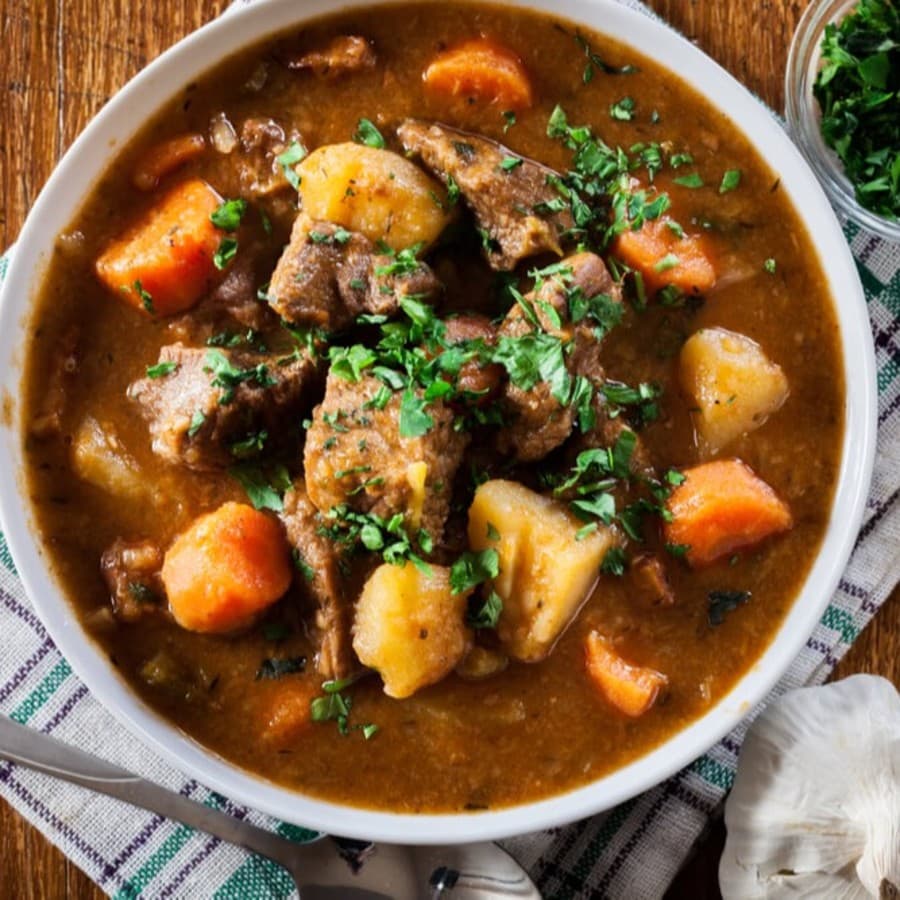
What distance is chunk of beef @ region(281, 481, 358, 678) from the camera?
3.75 metres

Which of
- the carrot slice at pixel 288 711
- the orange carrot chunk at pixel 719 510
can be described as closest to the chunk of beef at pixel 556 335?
the orange carrot chunk at pixel 719 510

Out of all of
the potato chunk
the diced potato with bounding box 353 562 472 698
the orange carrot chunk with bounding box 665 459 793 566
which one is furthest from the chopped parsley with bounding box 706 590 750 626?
the diced potato with bounding box 353 562 472 698

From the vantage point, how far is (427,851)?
4188 millimetres

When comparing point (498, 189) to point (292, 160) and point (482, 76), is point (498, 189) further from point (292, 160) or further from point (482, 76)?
point (292, 160)

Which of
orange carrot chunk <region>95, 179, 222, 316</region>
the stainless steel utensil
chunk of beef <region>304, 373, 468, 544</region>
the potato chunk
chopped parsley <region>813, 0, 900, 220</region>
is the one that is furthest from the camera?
chopped parsley <region>813, 0, 900, 220</region>

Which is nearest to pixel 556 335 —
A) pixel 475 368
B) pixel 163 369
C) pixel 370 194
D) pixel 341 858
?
pixel 475 368

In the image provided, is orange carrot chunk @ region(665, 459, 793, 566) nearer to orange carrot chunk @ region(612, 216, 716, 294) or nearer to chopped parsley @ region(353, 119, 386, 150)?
orange carrot chunk @ region(612, 216, 716, 294)

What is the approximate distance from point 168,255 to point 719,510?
5.94 ft

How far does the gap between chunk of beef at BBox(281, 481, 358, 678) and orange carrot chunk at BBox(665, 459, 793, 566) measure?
1.01 metres

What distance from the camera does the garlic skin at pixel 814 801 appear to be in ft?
13.0

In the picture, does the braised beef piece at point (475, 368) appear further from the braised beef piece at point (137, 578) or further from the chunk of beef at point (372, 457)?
the braised beef piece at point (137, 578)

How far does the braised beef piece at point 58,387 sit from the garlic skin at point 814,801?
2.43 m

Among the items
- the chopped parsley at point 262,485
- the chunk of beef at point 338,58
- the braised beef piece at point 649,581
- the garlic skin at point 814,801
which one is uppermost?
the chunk of beef at point 338,58

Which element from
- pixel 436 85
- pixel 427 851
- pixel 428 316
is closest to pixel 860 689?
pixel 427 851
